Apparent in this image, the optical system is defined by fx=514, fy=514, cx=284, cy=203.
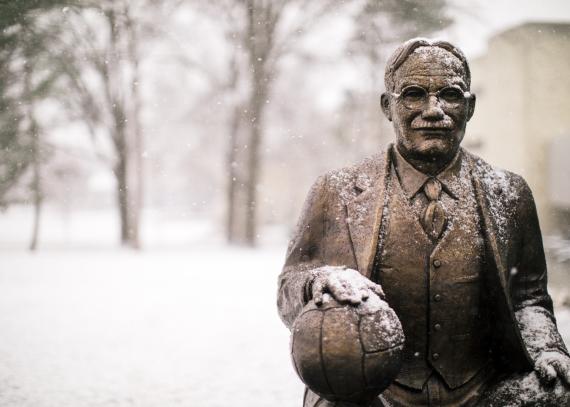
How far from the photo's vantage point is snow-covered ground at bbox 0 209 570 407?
423 centimetres

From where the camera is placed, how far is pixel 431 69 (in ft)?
5.98

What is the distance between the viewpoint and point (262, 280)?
8.45 meters

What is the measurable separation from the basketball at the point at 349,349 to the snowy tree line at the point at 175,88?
4031 millimetres

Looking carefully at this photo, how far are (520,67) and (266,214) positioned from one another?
14.6 meters

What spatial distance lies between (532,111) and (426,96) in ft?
20.8

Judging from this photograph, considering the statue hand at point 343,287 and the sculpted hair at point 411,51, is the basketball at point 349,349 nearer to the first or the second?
the statue hand at point 343,287

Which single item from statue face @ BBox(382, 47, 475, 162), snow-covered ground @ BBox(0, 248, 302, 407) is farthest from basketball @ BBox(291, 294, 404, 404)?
snow-covered ground @ BBox(0, 248, 302, 407)

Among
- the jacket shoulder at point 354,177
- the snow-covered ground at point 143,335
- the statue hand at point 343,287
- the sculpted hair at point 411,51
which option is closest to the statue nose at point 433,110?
the sculpted hair at point 411,51

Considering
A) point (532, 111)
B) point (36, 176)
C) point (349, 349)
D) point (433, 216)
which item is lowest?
point (349, 349)

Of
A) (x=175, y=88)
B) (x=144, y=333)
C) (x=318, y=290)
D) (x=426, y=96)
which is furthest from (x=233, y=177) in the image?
(x=318, y=290)

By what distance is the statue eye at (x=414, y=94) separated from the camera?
1.83 meters

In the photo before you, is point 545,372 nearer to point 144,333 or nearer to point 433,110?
point 433,110

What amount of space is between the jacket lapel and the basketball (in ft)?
0.94

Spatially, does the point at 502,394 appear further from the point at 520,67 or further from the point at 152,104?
the point at 152,104
